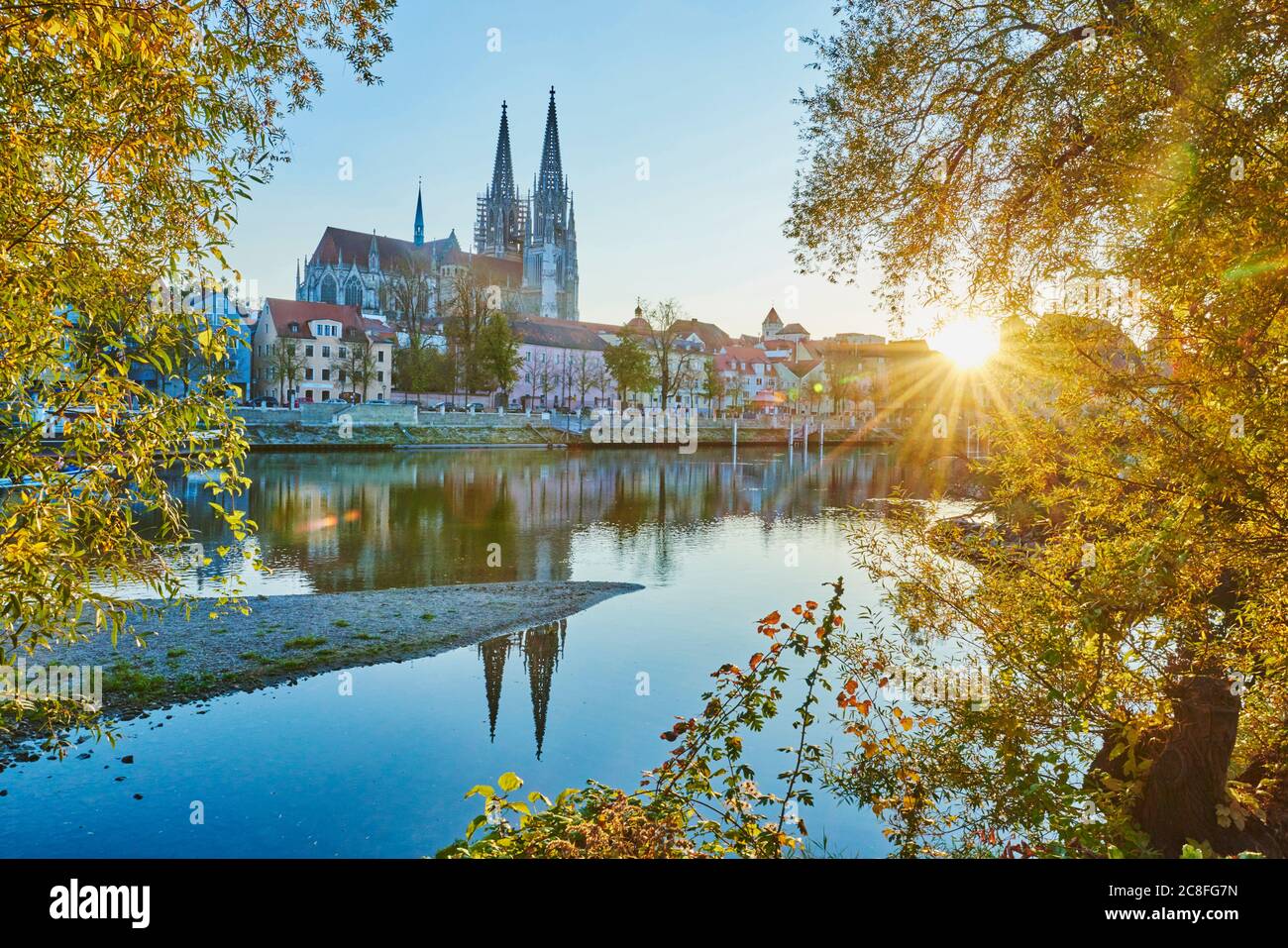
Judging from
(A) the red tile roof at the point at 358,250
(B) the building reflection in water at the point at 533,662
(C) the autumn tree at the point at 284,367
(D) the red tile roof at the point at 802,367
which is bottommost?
(B) the building reflection in water at the point at 533,662

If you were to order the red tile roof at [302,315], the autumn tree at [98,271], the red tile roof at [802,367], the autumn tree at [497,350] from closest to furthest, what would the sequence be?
the autumn tree at [98,271] < the autumn tree at [497,350] < the red tile roof at [302,315] < the red tile roof at [802,367]

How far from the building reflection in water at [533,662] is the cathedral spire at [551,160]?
13329 cm

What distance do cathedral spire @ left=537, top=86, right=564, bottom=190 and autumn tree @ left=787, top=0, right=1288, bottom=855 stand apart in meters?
140

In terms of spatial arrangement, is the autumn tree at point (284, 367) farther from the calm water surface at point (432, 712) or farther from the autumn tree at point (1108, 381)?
the autumn tree at point (1108, 381)

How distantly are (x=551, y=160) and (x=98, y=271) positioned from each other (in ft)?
478

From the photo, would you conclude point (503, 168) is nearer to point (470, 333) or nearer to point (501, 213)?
point (501, 213)

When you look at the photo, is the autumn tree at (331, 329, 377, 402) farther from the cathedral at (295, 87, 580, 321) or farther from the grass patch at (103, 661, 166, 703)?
the grass patch at (103, 661, 166, 703)

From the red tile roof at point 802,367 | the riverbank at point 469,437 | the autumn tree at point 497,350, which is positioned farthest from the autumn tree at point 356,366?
the red tile roof at point 802,367

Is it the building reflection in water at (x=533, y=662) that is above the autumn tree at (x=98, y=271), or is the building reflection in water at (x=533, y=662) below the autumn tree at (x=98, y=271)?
below

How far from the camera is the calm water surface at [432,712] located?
9258mm

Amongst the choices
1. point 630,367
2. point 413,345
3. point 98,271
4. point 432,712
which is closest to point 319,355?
point 413,345

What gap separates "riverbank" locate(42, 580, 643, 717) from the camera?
43.8 feet
